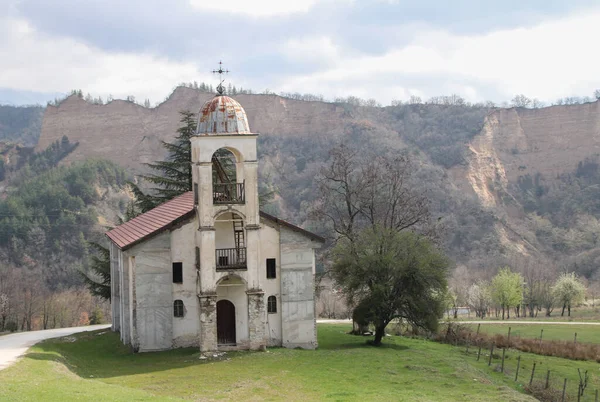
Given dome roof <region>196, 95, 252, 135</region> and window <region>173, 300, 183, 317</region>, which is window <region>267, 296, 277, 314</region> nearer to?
window <region>173, 300, 183, 317</region>

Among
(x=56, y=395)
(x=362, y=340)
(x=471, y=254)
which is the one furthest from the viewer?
(x=471, y=254)

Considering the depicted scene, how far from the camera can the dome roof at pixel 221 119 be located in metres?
34.5

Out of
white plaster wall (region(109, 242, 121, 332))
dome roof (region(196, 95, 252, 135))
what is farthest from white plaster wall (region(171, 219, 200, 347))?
white plaster wall (region(109, 242, 121, 332))

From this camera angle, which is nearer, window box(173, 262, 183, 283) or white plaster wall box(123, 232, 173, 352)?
white plaster wall box(123, 232, 173, 352)

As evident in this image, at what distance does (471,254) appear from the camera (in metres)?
104

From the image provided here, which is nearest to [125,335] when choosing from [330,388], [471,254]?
[330,388]

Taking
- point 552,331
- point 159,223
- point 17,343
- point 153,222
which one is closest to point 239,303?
point 159,223

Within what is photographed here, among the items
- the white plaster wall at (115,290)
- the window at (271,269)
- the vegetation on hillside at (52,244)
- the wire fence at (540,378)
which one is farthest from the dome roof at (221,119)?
the vegetation on hillside at (52,244)

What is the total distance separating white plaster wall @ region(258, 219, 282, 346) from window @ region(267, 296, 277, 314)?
0.46ft

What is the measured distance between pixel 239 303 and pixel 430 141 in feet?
378

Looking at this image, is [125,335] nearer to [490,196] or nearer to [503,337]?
[503,337]

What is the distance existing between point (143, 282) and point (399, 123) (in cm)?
12527

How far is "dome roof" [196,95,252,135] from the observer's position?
113 feet

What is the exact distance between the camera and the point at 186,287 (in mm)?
35344
